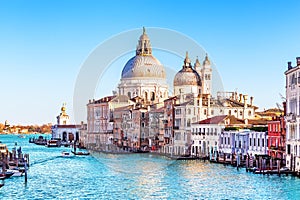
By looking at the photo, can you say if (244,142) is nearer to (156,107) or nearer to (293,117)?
(293,117)

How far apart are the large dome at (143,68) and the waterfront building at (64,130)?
52.6 ft

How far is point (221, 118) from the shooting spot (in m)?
41.9

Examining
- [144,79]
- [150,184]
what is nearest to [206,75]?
[144,79]

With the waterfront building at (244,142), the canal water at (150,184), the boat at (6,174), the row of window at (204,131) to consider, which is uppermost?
the row of window at (204,131)

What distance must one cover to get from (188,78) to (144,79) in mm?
10258

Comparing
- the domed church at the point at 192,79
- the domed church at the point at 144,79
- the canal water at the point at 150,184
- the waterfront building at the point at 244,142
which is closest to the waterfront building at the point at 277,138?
the waterfront building at the point at 244,142

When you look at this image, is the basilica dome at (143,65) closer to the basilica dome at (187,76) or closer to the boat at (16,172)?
the basilica dome at (187,76)

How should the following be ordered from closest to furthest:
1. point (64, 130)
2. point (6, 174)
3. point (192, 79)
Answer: point (6, 174), point (192, 79), point (64, 130)

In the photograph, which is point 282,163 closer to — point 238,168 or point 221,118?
point 238,168

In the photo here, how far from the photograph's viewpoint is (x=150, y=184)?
26172 millimetres

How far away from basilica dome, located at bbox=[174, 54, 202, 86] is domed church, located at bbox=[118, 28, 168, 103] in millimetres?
7621

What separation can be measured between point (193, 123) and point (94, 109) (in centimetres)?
2482

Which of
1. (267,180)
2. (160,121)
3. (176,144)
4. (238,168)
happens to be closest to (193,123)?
(176,144)

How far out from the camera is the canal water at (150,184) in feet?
74.6
